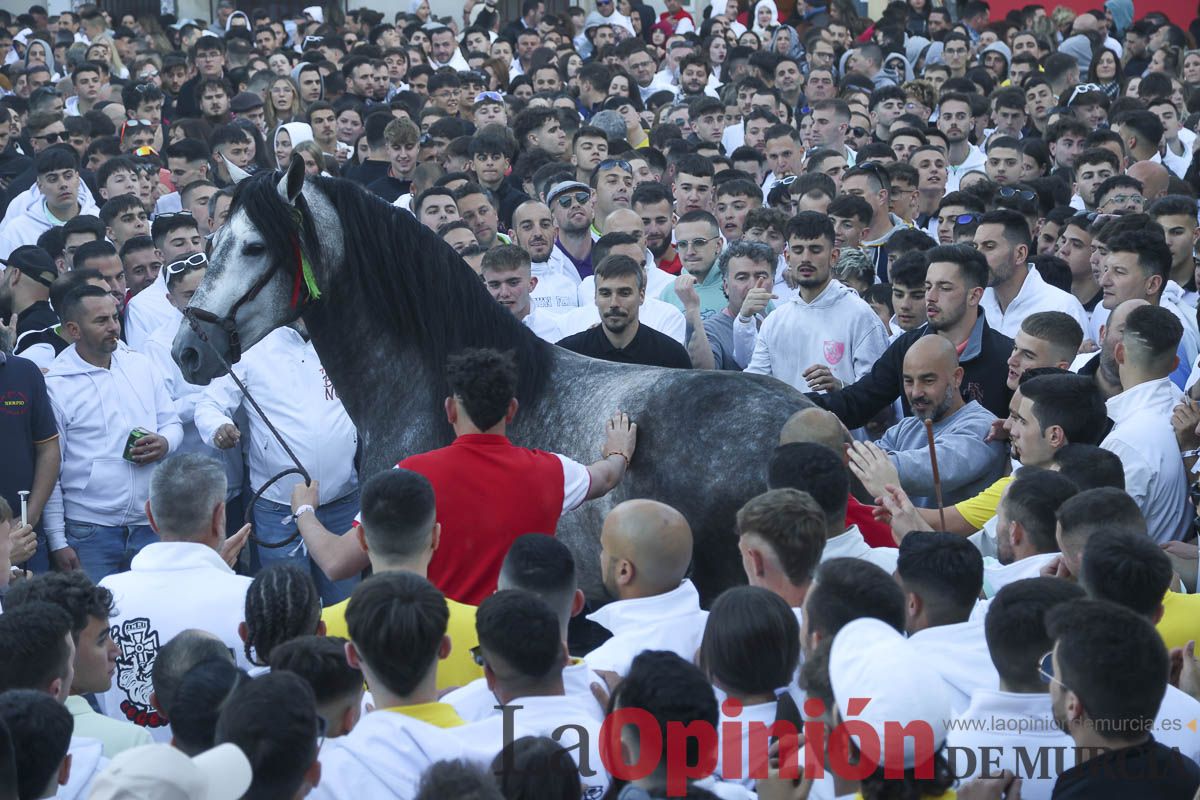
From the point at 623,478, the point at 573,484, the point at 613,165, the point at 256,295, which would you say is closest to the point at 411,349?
the point at 256,295

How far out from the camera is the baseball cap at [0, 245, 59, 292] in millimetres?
8242

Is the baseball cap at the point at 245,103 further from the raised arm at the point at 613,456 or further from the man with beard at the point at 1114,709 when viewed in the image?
the man with beard at the point at 1114,709

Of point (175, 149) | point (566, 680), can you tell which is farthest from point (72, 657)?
point (175, 149)

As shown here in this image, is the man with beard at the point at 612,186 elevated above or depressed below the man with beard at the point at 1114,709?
below

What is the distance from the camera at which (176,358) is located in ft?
20.6

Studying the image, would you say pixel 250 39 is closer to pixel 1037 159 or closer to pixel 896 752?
pixel 1037 159

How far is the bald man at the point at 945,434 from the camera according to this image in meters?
6.04

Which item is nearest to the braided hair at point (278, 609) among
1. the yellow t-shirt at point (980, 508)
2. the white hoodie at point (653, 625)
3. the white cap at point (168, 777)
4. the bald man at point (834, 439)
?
the white hoodie at point (653, 625)

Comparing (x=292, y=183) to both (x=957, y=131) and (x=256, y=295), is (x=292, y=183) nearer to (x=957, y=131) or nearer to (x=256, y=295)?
(x=256, y=295)

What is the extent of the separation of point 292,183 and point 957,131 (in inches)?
336

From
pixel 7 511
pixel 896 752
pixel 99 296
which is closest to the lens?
pixel 896 752

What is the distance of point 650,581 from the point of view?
171 inches

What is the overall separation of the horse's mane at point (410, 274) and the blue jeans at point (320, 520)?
67.2 inches

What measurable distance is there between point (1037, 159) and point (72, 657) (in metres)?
9.68
